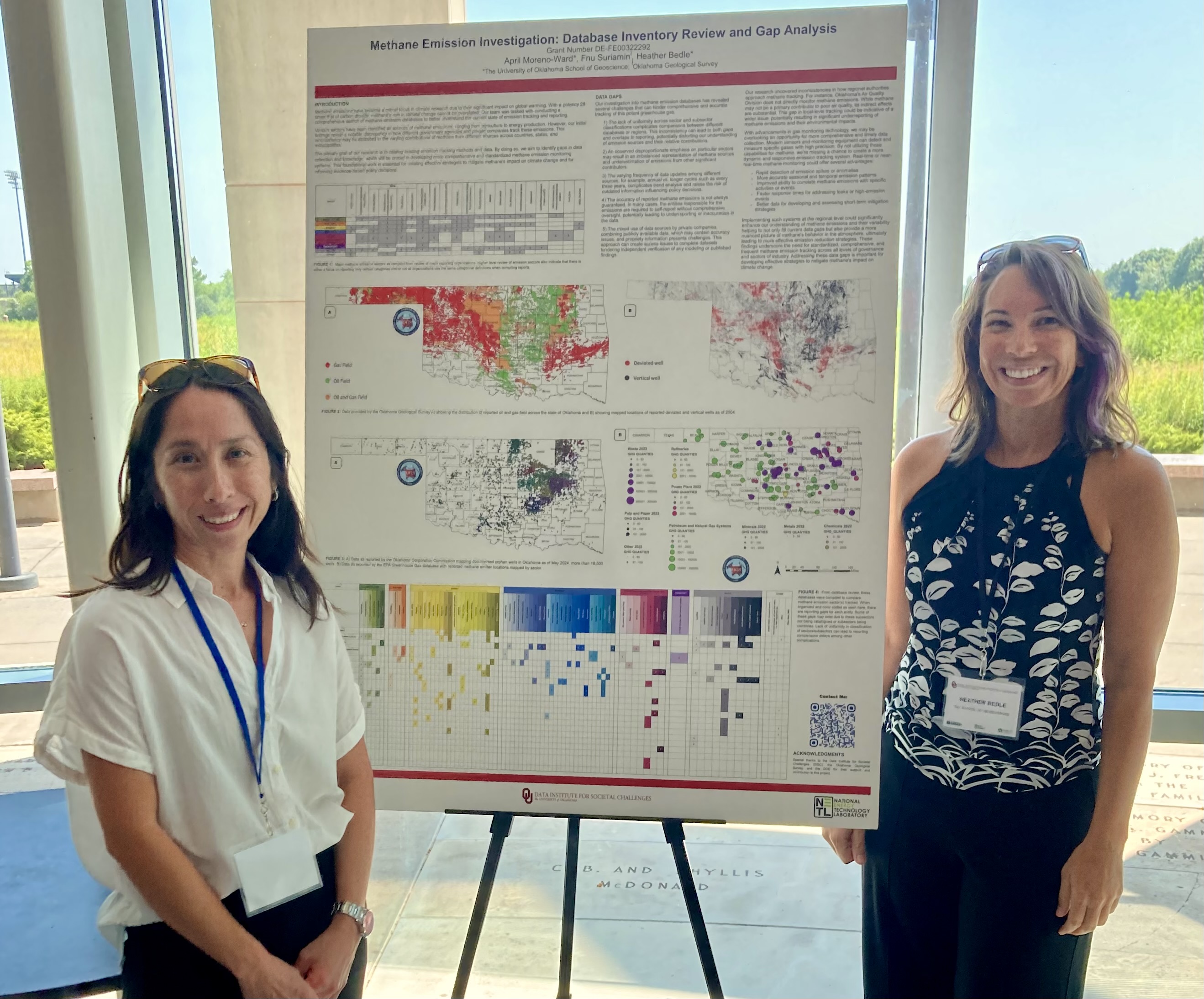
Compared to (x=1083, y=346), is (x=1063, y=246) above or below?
above

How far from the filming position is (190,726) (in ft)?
3.87

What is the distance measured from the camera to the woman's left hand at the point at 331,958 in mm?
1281

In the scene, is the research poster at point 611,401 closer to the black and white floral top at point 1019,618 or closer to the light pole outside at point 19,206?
the black and white floral top at point 1019,618

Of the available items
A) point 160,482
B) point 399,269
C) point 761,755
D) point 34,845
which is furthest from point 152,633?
point 761,755

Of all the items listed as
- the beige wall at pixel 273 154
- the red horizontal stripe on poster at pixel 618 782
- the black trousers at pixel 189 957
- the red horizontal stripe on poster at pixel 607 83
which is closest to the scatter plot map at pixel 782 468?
the red horizontal stripe on poster at pixel 618 782

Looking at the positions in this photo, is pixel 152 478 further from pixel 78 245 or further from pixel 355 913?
pixel 78 245

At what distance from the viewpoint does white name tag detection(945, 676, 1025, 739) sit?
4.41ft

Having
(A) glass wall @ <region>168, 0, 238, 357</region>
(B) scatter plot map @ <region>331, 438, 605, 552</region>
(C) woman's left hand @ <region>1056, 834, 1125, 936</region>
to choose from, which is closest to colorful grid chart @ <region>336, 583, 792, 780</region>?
(B) scatter plot map @ <region>331, 438, 605, 552</region>

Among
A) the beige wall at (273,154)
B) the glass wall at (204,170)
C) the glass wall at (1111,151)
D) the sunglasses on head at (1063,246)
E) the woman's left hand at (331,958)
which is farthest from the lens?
the glass wall at (204,170)

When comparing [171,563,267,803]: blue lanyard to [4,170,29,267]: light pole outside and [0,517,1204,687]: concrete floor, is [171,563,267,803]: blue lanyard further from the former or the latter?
[4,170,29,267]: light pole outside

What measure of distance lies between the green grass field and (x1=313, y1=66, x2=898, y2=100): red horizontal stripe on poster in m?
1.00

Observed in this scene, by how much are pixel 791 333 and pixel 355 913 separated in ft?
4.02

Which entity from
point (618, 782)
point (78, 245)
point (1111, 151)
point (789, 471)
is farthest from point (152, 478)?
point (1111, 151)

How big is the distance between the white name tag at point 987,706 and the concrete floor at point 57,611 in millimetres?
1099
